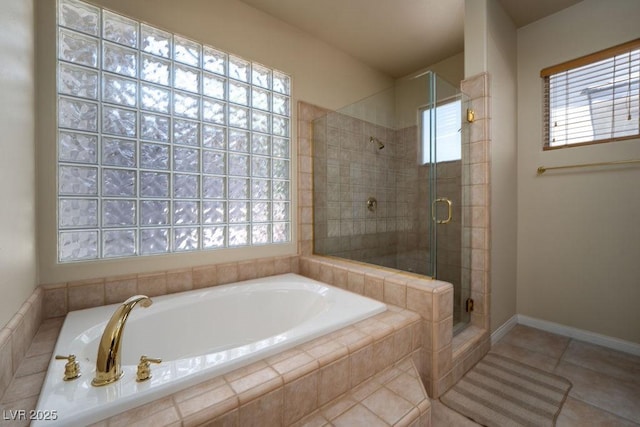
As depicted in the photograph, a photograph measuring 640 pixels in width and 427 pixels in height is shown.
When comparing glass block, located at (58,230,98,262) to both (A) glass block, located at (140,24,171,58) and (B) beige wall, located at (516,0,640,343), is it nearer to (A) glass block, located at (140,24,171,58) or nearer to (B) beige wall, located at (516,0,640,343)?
(A) glass block, located at (140,24,171,58)

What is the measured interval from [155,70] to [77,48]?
0.36 meters

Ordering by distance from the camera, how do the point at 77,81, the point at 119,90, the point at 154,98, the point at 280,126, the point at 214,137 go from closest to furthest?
the point at 77,81
the point at 119,90
the point at 154,98
the point at 214,137
the point at 280,126

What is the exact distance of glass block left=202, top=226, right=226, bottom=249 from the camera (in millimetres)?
1895

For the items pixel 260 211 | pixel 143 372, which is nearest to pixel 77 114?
pixel 260 211

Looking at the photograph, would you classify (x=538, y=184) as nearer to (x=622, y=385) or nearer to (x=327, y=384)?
(x=622, y=385)

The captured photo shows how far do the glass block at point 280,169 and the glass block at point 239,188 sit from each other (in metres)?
0.26

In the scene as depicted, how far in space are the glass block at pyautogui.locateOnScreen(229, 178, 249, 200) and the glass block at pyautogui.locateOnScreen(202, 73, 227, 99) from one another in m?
0.61

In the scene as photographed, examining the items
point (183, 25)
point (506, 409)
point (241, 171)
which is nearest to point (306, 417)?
point (506, 409)

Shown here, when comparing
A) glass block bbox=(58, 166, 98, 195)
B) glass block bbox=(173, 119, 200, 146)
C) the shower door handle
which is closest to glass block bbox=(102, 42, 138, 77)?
glass block bbox=(173, 119, 200, 146)

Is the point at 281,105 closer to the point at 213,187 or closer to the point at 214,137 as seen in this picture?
the point at 214,137

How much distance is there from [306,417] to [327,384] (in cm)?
13

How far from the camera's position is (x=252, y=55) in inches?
81.7

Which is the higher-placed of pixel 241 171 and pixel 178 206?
pixel 241 171

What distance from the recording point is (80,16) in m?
1.48
